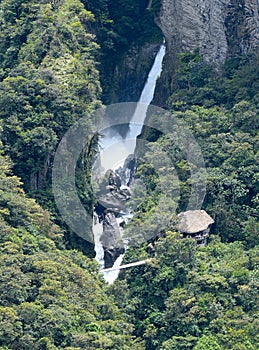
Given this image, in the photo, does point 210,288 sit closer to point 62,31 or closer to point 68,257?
point 68,257

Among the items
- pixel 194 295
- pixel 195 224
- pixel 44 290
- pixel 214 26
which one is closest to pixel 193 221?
pixel 195 224

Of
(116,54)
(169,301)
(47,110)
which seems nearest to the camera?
(169,301)

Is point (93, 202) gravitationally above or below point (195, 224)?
above

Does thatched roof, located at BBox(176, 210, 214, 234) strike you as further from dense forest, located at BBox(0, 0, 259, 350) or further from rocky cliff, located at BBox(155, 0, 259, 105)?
rocky cliff, located at BBox(155, 0, 259, 105)

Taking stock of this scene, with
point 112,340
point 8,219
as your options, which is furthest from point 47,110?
point 112,340

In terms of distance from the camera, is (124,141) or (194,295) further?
(124,141)

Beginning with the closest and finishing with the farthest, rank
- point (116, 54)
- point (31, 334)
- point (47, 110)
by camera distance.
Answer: point (31, 334)
point (47, 110)
point (116, 54)

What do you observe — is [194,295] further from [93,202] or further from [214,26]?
[214,26]
